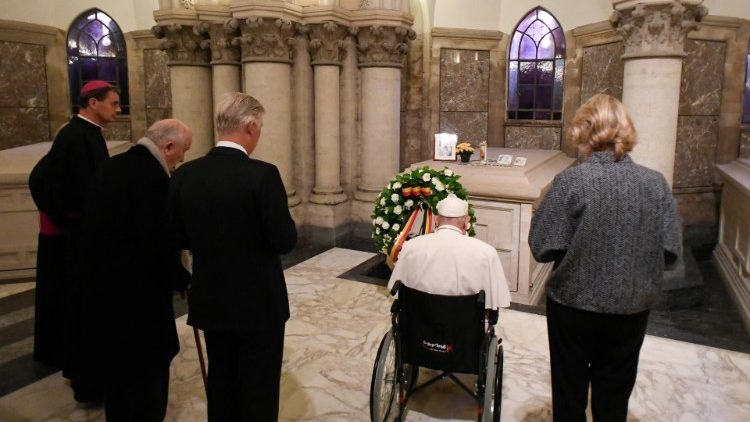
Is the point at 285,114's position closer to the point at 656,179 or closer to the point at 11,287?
the point at 11,287

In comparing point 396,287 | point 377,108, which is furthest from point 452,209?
point 377,108

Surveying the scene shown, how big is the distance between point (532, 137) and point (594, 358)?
21.8 feet

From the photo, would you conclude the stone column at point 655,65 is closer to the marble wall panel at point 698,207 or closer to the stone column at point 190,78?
the marble wall panel at point 698,207

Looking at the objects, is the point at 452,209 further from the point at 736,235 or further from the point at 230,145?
the point at 736,235

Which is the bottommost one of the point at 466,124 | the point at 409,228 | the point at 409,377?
the point at 409,377

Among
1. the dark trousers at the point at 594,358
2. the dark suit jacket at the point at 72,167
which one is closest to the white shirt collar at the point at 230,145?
the dark suit jacket at the point at 72,167

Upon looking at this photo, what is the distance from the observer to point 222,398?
246 cm

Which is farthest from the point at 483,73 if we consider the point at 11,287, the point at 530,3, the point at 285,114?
the point at 11,287

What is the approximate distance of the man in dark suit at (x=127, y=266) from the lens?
2506mm

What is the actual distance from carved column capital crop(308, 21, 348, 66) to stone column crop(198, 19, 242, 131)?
85 cm

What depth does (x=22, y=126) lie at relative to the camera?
8.22 metres

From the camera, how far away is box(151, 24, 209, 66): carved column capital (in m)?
6.97

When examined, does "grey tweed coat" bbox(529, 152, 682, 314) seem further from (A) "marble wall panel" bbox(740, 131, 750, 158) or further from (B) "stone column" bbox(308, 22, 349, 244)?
(A) "marble wall panel" bbox(740, 131, 750, 158)

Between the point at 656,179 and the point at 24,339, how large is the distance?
168 inches
